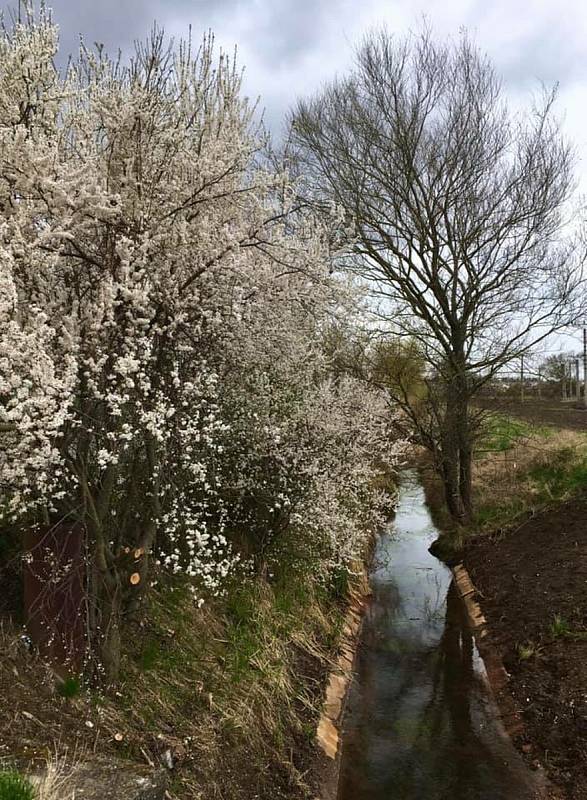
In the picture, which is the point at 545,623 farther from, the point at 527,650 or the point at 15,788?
the point at 15,788

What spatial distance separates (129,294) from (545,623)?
744 cm

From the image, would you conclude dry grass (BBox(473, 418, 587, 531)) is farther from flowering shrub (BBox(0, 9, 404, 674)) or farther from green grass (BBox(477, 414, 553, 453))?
flowering shrub (BBox(0, 9, 404, 674))

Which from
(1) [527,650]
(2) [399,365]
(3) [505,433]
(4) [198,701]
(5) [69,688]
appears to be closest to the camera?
(5) [69,688]

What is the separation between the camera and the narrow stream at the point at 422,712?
6.48 metres

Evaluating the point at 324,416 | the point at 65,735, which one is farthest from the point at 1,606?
the point at 324,416

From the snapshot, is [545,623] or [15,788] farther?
[545,623]

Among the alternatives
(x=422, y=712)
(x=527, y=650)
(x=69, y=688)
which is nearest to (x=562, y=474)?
(x=527, y=650)

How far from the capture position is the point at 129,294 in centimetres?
468

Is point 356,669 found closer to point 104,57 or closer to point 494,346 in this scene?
point 494,346

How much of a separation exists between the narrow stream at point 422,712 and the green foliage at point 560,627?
3.81 ft

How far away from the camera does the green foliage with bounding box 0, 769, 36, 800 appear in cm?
323

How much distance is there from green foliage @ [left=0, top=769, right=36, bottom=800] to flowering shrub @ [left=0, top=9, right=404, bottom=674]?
1675mm

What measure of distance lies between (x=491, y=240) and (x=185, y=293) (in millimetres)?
8984

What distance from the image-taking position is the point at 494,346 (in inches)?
511
